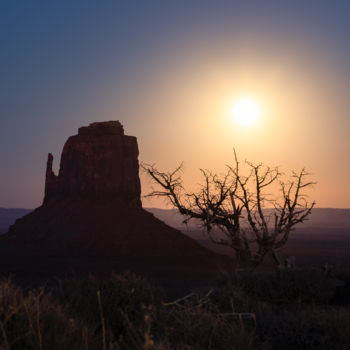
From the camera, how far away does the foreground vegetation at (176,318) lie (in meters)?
6.05

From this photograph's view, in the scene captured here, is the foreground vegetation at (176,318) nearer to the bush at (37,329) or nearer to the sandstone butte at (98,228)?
the bush at (37,329)

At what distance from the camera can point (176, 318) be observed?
25.2 ft

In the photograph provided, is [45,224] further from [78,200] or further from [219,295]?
[219,295]

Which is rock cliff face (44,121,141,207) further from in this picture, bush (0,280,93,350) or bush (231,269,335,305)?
bush (0,280,93,350)

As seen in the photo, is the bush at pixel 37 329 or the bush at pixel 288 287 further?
the bush at pixel 288 287

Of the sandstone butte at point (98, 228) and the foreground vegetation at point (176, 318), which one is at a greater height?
the sandstone butte at point (98, 228)

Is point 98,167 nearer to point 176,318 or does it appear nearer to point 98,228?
point 98,228

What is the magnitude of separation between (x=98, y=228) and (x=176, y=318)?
54.1 metres

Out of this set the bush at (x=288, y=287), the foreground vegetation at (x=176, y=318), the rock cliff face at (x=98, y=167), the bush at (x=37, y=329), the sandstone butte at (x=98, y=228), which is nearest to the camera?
the bush at (x=37, y=329)

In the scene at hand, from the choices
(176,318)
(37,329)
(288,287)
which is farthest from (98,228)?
(37,329)

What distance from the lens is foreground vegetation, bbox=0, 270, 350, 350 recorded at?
6.05 meters

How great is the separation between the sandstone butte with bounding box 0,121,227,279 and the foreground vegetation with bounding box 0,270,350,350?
28935mm

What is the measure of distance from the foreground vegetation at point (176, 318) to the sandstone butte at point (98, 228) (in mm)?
28935

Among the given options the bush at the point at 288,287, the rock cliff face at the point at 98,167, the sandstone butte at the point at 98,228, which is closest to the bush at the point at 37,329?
the bush at the point at 288,287
